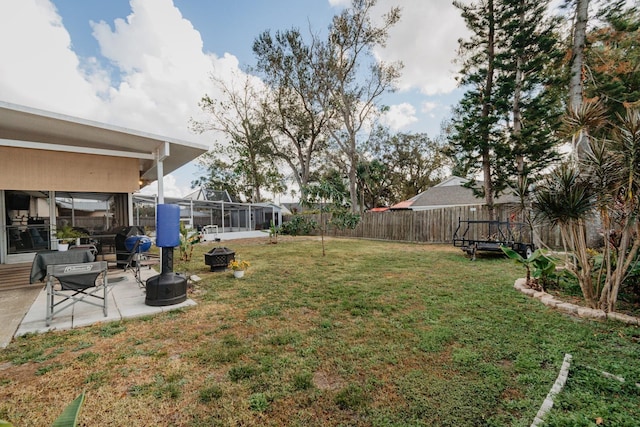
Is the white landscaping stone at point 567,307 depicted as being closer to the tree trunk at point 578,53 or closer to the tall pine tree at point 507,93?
the tall pine tree at point 507,93

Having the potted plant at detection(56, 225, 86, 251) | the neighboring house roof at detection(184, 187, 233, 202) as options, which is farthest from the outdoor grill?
the neighboring house roof at detection(184, 187, 233, 202)

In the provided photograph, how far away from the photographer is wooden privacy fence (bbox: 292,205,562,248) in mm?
10062

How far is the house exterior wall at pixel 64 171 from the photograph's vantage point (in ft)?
17.1

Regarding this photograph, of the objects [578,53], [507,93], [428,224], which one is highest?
[578,53]

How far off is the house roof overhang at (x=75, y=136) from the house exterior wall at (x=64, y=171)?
316 millimetres

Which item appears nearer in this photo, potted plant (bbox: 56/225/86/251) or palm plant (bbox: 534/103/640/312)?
palm plant (bbox: 534/103/640/312)

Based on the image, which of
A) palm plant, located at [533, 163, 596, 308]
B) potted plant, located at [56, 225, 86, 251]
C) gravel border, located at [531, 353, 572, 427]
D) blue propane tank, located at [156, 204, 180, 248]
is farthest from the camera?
potted plant, located at [56, 225, 86, 251]

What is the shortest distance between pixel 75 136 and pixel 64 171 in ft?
2.67

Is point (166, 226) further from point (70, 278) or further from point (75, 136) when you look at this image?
point (75, 136)

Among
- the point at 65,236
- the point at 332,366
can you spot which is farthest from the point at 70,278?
the point at 65,236

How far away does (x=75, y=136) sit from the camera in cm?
565

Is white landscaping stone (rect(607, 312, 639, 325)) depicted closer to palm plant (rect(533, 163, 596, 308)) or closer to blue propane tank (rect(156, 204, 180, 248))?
palm plant (rect(533, 163, 596, 308))

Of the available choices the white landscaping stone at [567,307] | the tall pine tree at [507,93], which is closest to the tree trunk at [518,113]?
the tall pine tree at [507,93]

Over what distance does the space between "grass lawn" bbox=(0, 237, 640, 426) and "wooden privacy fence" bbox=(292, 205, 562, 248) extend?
7115 mm
